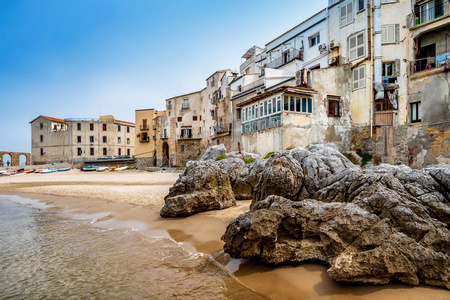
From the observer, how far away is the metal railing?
2198 cm

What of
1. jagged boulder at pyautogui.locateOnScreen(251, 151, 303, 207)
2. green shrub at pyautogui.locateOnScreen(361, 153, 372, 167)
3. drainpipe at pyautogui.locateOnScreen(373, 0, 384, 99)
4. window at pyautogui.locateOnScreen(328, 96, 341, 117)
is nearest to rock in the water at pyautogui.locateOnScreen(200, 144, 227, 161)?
window at pyautogui.locateOnScreen(328, 96, 341, 117)

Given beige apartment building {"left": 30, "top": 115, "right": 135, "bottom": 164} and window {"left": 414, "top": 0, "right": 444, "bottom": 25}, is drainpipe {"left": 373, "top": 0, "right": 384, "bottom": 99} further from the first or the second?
beige apartment building {"left": 30, "top": 115, "right": 135, "bottom": 164}

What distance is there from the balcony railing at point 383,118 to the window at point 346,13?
9.97 meters

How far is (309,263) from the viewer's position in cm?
530

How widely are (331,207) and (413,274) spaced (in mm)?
1863

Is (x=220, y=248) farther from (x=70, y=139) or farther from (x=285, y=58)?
(x=70, y=139)

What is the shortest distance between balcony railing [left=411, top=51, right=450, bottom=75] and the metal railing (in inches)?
130

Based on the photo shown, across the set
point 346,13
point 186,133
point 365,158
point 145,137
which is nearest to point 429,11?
point 346,13

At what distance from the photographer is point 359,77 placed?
2484cm

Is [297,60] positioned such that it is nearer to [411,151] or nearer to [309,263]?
[411,151]

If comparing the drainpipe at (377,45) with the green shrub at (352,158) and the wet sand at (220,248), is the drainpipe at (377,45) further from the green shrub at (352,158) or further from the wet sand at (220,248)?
the wet sand at (220,248)

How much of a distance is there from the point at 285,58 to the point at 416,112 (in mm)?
17030

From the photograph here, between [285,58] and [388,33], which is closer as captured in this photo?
[388,33]

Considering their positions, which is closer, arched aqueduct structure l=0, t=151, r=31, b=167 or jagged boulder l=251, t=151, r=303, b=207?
jagged boulder l=251, t=151, r=303, b=207
